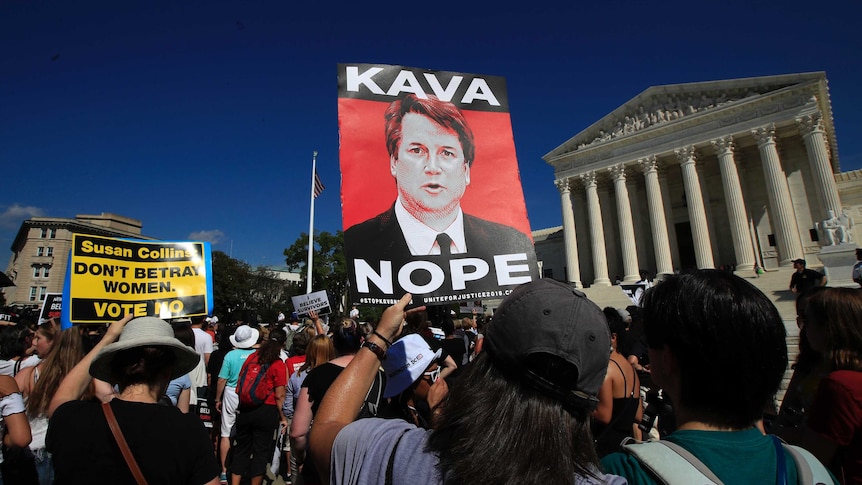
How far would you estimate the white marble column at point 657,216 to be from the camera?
3064cm

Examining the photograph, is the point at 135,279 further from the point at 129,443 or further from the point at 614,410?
the point at 614,410

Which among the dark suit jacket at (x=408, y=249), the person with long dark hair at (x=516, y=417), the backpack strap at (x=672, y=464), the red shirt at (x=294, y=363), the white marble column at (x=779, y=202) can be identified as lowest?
the red shirt at (x=294, y=363)

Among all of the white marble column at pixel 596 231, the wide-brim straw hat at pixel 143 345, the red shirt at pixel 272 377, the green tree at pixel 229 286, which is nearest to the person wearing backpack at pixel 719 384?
the wide-brim straw hat at pixel 143 345

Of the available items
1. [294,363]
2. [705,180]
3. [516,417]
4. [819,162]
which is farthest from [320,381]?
[705,180]

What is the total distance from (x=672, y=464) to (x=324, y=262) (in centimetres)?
5283

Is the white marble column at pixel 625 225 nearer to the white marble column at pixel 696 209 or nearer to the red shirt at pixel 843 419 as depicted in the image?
the white marble column at pixel 696 209

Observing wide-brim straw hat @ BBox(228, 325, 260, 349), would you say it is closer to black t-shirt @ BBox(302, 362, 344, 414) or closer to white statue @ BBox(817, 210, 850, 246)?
black t-shirt @ BBox(302, 362, 344, 414)

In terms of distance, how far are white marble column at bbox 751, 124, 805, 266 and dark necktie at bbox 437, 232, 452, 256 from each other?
3115 cm

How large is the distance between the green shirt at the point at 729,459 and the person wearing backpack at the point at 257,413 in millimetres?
5270

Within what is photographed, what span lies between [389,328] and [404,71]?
2327 mm

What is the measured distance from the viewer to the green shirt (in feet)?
4.08

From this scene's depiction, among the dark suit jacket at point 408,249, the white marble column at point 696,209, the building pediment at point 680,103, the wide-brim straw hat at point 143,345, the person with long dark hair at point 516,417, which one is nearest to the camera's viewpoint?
the person with long dark hair at point 516,417

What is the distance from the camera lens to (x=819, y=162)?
1007 inches

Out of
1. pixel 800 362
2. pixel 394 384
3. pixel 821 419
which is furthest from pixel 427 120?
pixel 800 362
